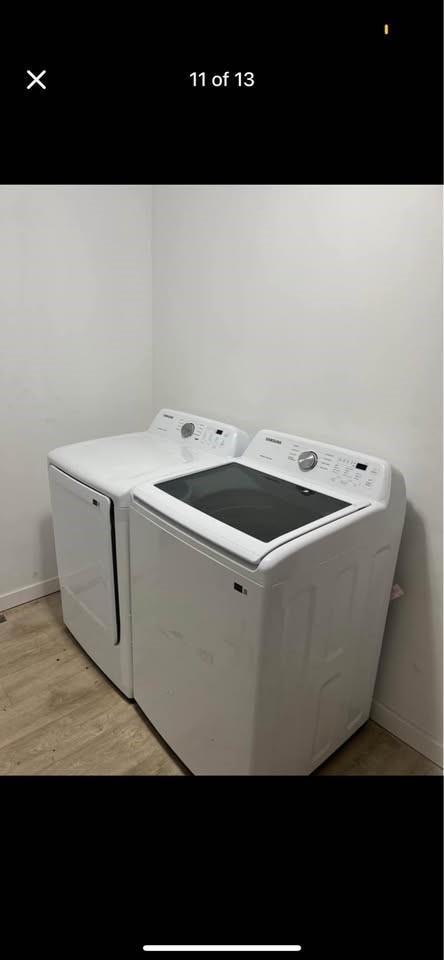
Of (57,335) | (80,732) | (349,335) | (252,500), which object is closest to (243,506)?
(252,500)

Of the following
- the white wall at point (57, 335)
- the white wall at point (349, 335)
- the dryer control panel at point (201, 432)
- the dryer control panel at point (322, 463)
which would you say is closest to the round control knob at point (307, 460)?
the dryer control panel at point (322, 463)

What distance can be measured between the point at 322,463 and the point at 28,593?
61.0 inches

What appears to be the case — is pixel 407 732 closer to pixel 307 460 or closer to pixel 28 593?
pixel 307 460

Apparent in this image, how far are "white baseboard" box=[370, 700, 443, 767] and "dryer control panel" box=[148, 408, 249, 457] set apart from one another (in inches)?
39.9

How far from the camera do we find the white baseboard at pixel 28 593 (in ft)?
7.37

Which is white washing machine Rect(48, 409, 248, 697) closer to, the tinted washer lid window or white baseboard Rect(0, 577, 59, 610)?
the tinted washer lid window

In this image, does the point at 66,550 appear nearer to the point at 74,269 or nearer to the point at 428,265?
the point at 74,269

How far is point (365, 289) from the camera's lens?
146cm

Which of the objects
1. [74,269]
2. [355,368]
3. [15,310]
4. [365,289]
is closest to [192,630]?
[355,368]

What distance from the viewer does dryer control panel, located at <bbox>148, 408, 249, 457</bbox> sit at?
1.84 metres

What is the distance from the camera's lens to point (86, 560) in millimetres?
1724

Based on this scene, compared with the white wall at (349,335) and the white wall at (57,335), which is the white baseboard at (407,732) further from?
the white wall at (57,335)

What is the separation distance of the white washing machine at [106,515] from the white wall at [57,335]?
373 mm
